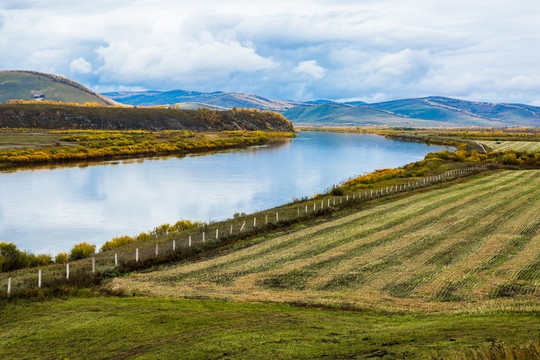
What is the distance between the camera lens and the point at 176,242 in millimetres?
25812

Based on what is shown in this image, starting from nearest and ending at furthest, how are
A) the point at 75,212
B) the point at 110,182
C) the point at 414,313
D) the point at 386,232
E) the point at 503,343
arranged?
the point at 503,343 < the point at 414,313 < the point at 386,232 < the point at 75,212 < the point at 110,182

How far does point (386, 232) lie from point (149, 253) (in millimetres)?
13188

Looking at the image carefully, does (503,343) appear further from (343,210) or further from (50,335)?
(343,210)

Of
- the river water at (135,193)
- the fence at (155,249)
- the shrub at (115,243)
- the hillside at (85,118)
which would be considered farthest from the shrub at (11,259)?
the hillside at (85,118)

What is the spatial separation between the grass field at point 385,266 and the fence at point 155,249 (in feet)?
4.82

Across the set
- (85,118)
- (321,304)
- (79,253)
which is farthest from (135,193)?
(85,118)

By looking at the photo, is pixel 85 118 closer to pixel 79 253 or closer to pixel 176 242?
pixel 79 253

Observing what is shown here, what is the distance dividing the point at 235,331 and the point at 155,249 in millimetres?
13179

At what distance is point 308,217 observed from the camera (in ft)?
109

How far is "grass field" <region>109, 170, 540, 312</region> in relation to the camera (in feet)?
53.4

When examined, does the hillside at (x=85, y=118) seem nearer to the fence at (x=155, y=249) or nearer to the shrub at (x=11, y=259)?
the fence at (x=155, y=249)

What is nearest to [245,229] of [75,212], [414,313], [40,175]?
[414,313]

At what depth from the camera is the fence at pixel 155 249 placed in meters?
18.1

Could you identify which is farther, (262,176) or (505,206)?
(262,176)
